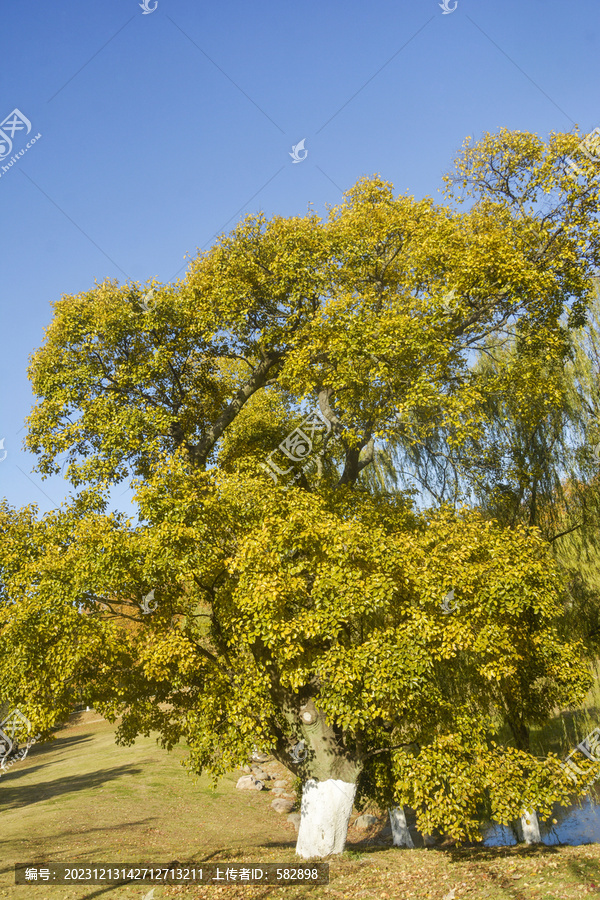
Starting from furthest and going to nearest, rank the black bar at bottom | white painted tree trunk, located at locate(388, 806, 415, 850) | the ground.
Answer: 1. white painted tree trunk, located at locate(388, 806, 415, 850)
2. the black bar at bottom
3. the ground

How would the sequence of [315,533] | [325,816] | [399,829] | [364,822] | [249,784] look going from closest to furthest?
[315,533] → [325,816] → [399,829] → [364,822] → [249,784]

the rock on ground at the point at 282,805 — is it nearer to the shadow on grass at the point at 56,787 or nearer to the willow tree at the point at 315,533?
the shadow on grass at the point at 56,787

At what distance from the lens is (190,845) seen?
17328 mm

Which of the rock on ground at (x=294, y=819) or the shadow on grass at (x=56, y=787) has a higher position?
the shadow on grass at (x=56, y=787)

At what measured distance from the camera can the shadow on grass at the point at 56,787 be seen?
Result: 2570 cm

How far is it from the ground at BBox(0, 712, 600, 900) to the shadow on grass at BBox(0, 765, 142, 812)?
58mm

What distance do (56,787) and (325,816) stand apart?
21152mm

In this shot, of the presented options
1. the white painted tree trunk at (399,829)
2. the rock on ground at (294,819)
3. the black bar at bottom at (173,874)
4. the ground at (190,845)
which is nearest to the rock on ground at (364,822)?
the ground at (190,845)

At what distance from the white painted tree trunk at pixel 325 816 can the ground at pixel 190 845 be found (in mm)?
420

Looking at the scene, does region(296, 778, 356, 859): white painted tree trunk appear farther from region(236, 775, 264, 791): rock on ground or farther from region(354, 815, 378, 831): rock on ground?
region(236, 775, 264, 791): rock on ground

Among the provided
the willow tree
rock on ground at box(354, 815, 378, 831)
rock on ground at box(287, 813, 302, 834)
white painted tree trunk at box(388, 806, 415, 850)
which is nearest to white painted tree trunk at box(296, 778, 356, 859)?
the willow tree

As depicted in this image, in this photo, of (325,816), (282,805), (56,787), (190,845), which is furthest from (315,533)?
(56,787)

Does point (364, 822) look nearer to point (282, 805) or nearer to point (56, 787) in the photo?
point (282, 805)

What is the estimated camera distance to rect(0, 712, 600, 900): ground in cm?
1106
